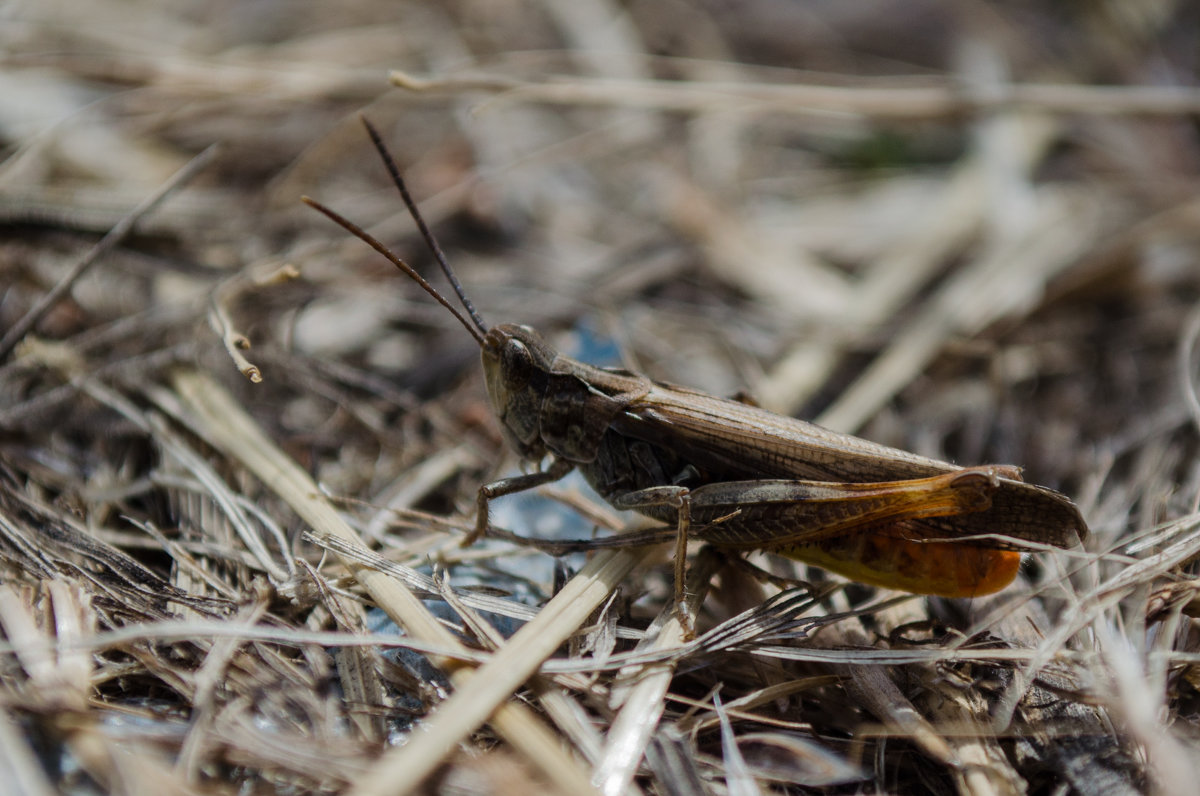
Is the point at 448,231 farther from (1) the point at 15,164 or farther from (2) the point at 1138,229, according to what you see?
(2) the point at 1138,229

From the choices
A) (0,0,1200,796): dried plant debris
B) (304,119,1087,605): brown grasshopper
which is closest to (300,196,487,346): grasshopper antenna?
(304,119,1087,605): brown grasshopper

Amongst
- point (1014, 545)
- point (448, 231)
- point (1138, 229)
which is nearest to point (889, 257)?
point (1138, 229)

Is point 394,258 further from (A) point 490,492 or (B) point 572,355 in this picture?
(B) point 572,355

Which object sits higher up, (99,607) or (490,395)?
(490,395)

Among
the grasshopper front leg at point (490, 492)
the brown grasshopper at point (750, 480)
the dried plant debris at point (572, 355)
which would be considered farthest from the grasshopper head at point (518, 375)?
the dried plant debris at point (572, 355)

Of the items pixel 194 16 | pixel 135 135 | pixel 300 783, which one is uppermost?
pixel 194 16

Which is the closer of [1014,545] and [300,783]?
[300,783]

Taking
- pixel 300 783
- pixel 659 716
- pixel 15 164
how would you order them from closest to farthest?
pixel 300 783 → pixel 659 716 → pixel 15 164

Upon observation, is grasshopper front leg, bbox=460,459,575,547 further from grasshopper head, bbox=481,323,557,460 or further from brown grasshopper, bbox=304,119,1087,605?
grasshopper head, bbox=481,323,557,460
